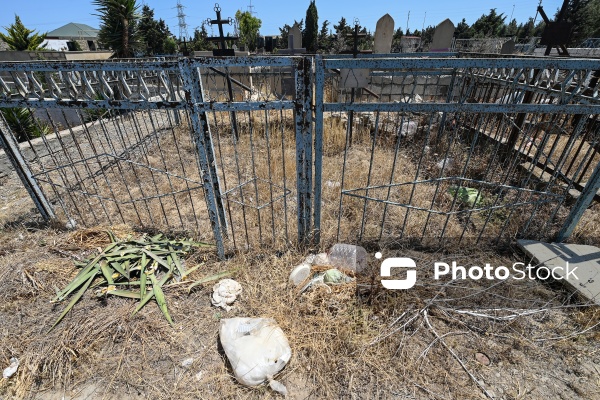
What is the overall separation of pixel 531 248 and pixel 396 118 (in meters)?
4.30

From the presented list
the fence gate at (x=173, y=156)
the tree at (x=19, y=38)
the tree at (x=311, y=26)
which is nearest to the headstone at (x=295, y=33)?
the fence gate at (x=173, y=156)

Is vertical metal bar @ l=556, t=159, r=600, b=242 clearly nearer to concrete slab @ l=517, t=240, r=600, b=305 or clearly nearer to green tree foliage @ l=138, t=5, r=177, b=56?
concrete slab @ l=517, t=240, r=600, b=305

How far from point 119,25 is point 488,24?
45.9 m

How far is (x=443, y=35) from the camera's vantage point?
8250 mm

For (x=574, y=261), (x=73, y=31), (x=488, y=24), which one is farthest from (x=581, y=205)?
(x=73, y=31)

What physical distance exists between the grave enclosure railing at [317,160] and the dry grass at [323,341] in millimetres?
682

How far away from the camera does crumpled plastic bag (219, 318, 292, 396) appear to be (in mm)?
1870

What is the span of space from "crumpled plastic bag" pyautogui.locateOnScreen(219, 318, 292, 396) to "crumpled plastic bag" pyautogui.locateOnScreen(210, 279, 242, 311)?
33 cm

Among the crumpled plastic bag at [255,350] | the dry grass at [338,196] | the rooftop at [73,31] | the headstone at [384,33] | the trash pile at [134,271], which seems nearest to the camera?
the crumpled plastic bag at [255,350]

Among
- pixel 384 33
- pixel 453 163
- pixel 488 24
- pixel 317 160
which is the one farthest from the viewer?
pixel 488 24

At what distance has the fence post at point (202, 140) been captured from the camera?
2.05m

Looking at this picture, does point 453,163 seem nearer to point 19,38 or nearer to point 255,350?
point 255,350

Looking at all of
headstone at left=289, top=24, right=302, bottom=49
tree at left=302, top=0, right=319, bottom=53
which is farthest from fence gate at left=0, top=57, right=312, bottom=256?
tree at left=302, top=0, right=319, bottom=53

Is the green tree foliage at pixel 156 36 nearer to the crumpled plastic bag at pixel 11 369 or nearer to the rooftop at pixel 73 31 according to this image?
the rooftop at pixel 73 31
